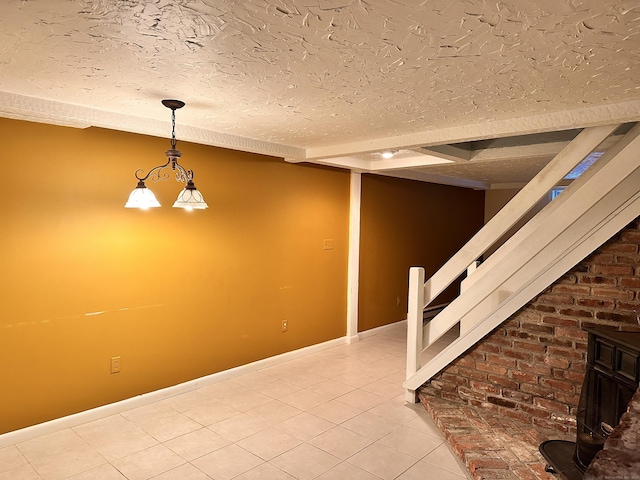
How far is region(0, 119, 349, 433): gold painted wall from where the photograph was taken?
9.65ft

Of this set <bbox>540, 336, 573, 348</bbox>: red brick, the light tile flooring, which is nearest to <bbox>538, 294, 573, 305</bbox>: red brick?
<bbox>540, 336, 573, 348</bbox>: red brick

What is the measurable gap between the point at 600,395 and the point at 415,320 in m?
1.49

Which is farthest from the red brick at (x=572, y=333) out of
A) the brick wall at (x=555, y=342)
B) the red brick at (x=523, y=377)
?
the red brick at (x=523, y=377)

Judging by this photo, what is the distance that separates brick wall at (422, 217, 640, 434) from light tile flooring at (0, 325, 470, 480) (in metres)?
0.59

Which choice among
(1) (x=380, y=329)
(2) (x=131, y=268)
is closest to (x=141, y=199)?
(2) (x=131, y=268)

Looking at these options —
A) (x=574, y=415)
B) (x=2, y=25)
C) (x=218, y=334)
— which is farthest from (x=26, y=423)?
(x=574, y=415)

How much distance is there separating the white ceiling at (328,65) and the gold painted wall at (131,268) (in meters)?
0.50

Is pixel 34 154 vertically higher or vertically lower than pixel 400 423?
higher

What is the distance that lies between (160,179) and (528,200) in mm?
2923

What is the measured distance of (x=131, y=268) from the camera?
349 centimetres

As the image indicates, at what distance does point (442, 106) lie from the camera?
248cm

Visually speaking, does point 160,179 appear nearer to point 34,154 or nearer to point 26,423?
point 34,154

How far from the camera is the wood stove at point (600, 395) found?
219 centimetres

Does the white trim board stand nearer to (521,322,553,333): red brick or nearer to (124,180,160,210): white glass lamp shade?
(124,180,160,210): white glass lamp shade
